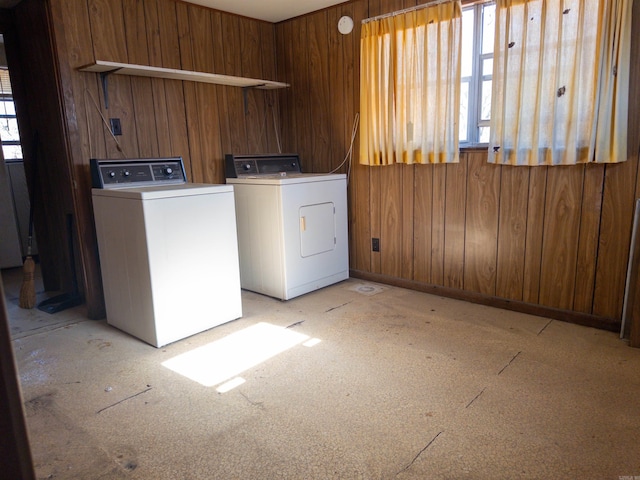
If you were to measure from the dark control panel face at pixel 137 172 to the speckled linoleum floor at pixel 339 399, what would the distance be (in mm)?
1012

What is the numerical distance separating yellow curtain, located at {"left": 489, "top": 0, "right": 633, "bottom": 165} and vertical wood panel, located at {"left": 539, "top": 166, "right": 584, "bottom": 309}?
135 millimetres

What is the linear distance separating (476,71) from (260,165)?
1889 millimetres

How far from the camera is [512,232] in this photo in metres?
3.01

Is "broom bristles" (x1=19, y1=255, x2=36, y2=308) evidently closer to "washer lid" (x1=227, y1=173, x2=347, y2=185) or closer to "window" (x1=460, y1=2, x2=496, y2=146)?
"washer lid" (x1=227, y1=173, x2=347, y2=185)

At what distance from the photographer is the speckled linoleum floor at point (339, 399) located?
164cm

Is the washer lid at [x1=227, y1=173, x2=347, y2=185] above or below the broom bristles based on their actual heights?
above

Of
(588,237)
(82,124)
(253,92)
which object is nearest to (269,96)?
(253,92)

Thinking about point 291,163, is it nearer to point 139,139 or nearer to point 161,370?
point 139,139

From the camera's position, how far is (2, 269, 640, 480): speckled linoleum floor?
1639mm

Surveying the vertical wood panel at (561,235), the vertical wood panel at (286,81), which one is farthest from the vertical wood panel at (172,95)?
the vertical wood panel at (561,235)

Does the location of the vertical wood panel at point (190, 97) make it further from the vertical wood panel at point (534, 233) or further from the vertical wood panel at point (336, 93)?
the vertical wood panel at point (534, 233)

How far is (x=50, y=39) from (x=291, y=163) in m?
2.03

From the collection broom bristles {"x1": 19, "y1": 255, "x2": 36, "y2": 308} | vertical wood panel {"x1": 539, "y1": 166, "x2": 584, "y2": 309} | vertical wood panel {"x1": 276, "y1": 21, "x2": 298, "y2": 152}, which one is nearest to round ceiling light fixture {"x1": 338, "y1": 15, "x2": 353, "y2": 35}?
vertical wood panel {"x1": 276, "y1": 21, "x2": 298, "y2": 152}

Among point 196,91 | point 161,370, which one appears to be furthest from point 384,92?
point 161,370
